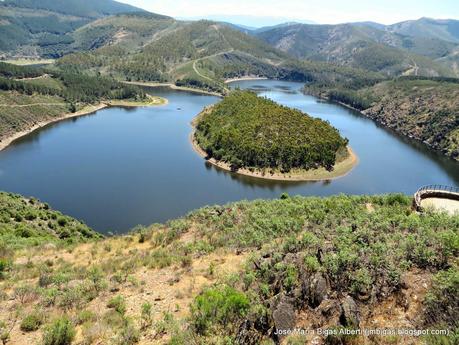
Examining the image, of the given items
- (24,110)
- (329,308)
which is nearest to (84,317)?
(329,308)

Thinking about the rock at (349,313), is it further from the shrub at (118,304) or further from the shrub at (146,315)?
the shrub at (118,304)

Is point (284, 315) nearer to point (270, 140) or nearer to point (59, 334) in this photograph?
point (59, 334)

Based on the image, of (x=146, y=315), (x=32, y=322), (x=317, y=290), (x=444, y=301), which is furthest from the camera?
(x=146, y=315)

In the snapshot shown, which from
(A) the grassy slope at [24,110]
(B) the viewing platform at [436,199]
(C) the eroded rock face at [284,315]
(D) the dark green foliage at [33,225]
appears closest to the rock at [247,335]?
(C) the eroded rock face at [284,315]

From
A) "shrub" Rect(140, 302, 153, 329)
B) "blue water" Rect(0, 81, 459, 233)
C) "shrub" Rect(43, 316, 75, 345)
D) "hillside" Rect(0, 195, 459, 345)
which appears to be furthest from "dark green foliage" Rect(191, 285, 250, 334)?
"blue water" Rect(0, 81, 459, 233)

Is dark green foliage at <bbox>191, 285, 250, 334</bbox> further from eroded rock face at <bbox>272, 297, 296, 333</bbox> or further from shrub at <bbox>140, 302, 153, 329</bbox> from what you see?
shrub at <bbox>140, 302, 153, 329</bbox>

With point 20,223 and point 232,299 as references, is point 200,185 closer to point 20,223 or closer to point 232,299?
point 20,223
